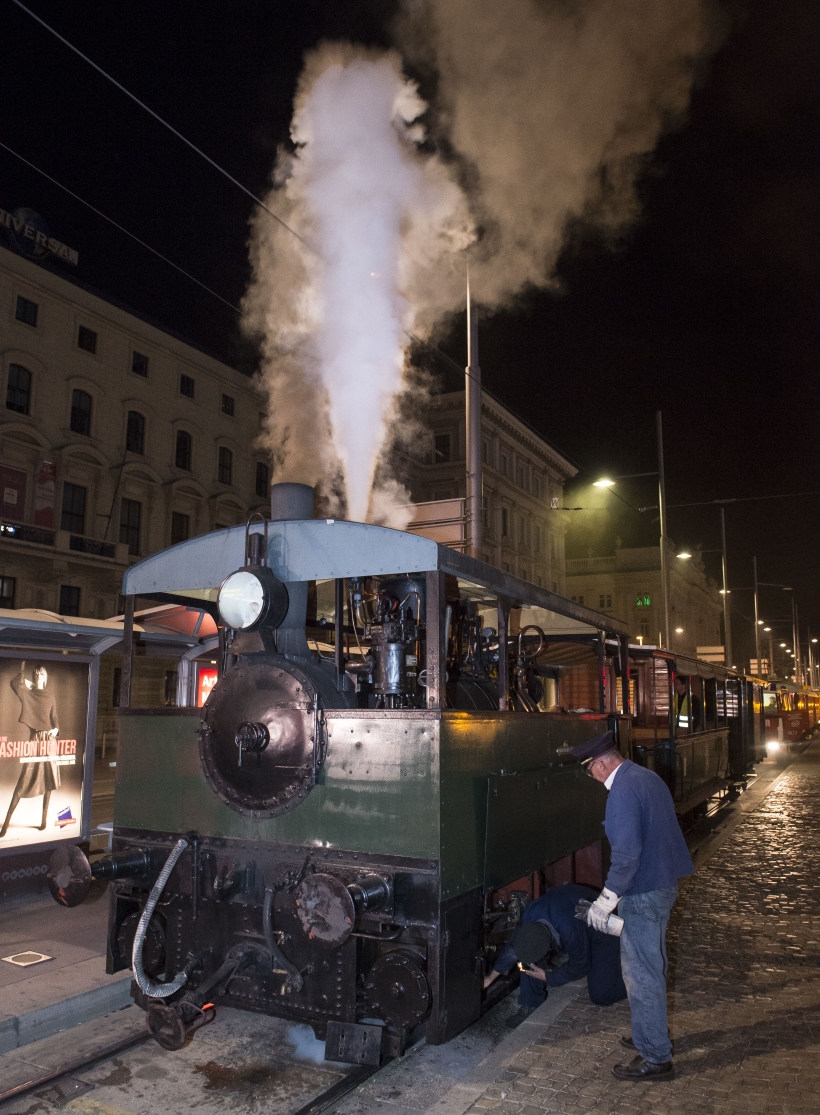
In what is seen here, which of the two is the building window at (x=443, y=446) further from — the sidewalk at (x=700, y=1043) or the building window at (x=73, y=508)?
the sidewalk at (x=700, y=1043)

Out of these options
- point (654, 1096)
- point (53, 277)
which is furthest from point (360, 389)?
point (53, 277)

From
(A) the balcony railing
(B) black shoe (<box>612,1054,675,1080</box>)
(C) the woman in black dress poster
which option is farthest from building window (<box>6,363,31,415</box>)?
(B) black shoe (<box>612,1054,675,1080</box>)

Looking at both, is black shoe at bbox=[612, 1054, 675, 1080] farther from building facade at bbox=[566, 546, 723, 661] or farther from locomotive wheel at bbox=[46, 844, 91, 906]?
building facade at bbox=[566, 546, 723, 661]

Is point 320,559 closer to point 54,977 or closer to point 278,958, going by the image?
point 278,958

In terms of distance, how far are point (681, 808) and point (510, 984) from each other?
22.2ft

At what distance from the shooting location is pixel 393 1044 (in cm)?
421

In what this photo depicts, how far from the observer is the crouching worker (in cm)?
545

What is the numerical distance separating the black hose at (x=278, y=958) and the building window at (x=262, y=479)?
30.9m

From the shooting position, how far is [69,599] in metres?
26.5

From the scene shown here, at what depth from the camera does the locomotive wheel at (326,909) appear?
13.3 ft

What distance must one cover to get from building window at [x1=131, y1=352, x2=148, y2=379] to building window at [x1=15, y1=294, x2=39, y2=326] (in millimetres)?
3937

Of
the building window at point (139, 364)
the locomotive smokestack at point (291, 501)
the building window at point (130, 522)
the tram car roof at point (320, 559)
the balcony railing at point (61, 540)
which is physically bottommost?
the tram car roof at point (320, 559)

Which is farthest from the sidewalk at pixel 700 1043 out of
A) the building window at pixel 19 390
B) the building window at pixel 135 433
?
the building window at pixel 135 433

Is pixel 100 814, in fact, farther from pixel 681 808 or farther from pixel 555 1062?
pixel 555 1062
